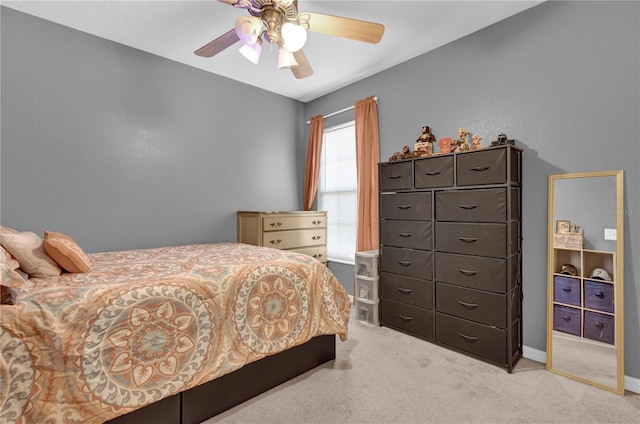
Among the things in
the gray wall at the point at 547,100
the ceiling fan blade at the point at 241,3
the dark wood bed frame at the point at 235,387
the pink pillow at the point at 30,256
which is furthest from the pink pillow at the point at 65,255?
the gray wall at the point at 547,100

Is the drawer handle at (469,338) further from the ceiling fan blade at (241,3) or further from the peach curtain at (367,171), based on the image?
the ceiling fan blade at (241,3)

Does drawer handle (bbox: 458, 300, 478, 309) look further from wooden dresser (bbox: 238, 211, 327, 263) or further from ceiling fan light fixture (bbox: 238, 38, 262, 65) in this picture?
ceiling fan light fixture (bbox: 238, 38, 262, 65)

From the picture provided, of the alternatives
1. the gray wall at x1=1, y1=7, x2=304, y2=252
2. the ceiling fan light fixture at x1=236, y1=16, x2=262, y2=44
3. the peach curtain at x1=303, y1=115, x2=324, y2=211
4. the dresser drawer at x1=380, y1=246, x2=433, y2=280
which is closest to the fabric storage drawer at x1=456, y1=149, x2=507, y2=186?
the dresser drawer at x1=380, y1=246, x2=433, y2=280

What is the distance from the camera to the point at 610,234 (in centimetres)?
204

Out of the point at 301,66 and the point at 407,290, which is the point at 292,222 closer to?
the point at 407,290

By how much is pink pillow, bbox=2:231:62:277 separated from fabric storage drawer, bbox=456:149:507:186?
112 inches

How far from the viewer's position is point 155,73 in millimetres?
3215

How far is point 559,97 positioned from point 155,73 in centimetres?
374

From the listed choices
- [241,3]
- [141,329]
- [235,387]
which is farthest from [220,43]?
[235,387]


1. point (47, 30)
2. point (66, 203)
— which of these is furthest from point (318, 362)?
point (47, 30)

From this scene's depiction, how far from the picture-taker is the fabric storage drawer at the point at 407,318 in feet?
8.78

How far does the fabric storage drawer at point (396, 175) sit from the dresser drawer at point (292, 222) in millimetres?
1193

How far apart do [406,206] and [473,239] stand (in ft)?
2.16

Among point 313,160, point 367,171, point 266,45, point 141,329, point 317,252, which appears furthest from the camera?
point 313,160
